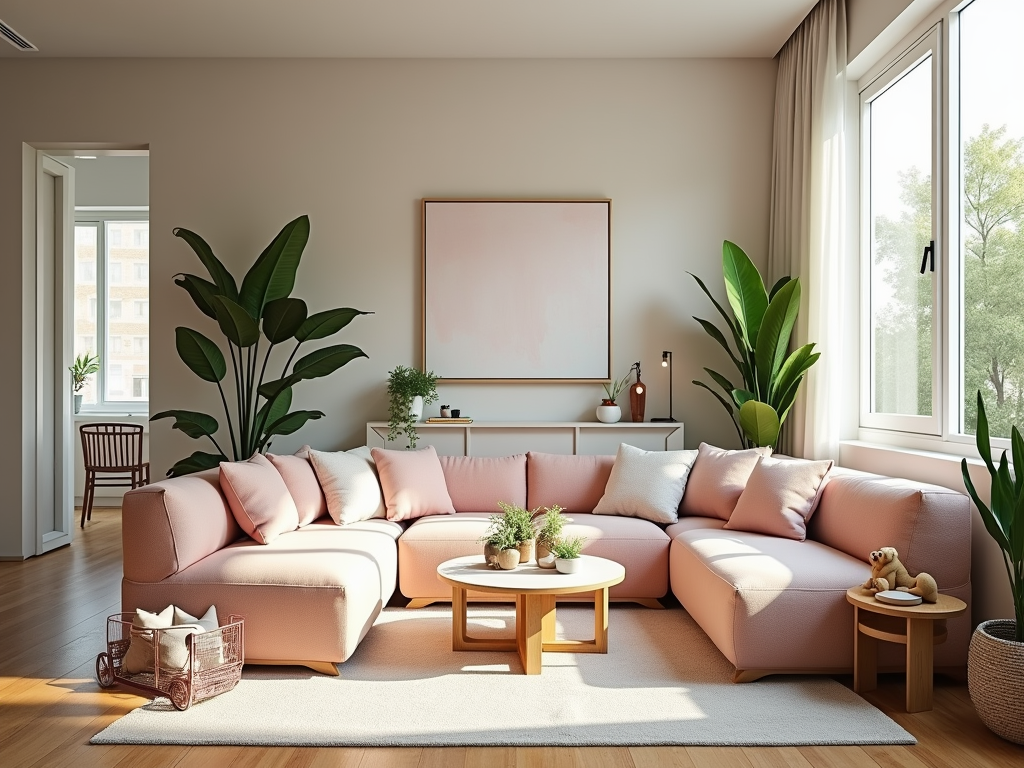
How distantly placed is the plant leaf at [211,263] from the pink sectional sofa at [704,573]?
156cm

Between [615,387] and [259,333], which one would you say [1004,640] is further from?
[259,333]

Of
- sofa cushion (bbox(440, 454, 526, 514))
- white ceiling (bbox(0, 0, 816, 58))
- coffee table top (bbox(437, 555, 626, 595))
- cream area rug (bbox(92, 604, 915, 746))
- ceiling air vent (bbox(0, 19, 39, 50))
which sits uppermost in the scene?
white ceiling (bbox(0, 0, 816, 58))

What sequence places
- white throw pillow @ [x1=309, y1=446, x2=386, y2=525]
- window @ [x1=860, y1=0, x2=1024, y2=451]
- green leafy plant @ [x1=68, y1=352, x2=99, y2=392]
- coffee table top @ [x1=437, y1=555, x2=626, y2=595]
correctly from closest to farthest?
coffee table top @ [x1=437, y1=555, x2=626, y2=595] → window @ [x1=860, y1=0, x2=1024, y2=451] → white throw pillow @ [x1=309, y1=446, x2=386, y2=525] → green leafy plant @ [x1=68, y1=352, x2=99, y2=392]

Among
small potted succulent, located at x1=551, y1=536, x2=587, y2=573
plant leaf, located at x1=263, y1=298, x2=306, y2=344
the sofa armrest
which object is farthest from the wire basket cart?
plant leaf, located at x1=263, y1=298, x2=306, y2=344

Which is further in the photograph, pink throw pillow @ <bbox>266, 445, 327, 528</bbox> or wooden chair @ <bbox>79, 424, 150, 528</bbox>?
wooden chair @ <bbox>79, 424, 150, 528</bbox>

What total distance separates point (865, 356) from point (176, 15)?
4248mm

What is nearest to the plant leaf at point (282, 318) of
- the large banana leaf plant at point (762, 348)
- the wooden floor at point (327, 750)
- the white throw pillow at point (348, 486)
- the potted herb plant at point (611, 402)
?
the white throw pillow at point (348, 486)

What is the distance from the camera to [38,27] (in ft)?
16.6

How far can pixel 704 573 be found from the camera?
11.7ft

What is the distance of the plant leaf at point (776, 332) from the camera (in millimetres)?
4680

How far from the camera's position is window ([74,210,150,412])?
809cm

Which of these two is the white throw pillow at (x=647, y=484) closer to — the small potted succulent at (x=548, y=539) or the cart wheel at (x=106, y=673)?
the small potted succulent at (x=548, y=539)

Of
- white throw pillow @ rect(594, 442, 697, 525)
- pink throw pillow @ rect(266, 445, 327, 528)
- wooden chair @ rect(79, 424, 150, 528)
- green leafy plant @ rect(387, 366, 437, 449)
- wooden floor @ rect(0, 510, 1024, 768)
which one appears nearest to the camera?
wooden floor @ rect(0, 510, 1024, 768)

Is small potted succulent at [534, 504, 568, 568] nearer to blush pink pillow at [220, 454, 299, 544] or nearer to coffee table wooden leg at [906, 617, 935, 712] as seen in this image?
blush pink pillow at [220, 454, 299, 544]
